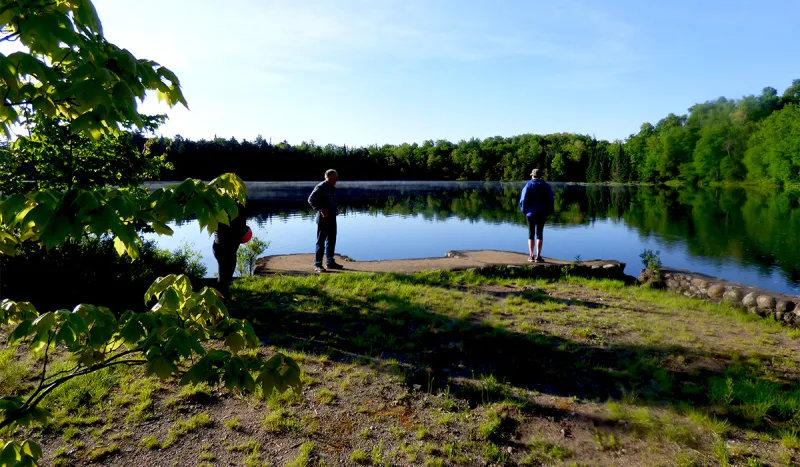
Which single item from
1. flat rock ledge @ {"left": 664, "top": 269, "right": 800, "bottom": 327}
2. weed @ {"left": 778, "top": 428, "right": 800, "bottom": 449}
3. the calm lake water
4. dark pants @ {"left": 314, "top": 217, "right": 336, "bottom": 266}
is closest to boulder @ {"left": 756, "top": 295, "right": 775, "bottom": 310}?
flat rock ledge @ {"left": 664, "top": 269, "right": 800, "bottom": 327}

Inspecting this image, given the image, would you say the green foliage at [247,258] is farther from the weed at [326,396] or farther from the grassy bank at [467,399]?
the weed at [326,396]

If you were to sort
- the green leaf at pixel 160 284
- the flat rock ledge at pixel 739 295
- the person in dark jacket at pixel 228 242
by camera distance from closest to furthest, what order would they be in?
the green leaf at pixel 160 284, the person in dark jacket at pixel 228 242, the flat rock ledge at pixel 739 295

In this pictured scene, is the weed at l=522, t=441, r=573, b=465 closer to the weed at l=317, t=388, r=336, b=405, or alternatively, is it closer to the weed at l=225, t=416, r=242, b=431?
the weed at l=317, t=388, r=336, b=405

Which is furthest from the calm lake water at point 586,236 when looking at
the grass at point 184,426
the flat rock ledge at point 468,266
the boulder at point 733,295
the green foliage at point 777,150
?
the green foliage at point 777,150

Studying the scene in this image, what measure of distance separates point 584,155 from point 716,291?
11054 cm

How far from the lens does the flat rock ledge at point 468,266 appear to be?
9.33m

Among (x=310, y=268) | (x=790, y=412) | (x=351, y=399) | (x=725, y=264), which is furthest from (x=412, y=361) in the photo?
(x=725, y=264)

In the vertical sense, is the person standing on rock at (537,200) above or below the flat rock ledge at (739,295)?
above

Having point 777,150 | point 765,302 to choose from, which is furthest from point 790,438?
point 777,150

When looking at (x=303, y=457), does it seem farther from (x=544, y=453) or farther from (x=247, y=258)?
(x=247, y=258)

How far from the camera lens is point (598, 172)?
318 feet

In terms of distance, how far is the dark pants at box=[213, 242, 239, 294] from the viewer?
20.2ft

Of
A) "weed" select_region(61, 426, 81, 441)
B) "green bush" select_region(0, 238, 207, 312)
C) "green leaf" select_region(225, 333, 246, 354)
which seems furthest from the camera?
"green bush" select_region(0, 238, 207, 312)

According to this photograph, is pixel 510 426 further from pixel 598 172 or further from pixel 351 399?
pixel 598 172
